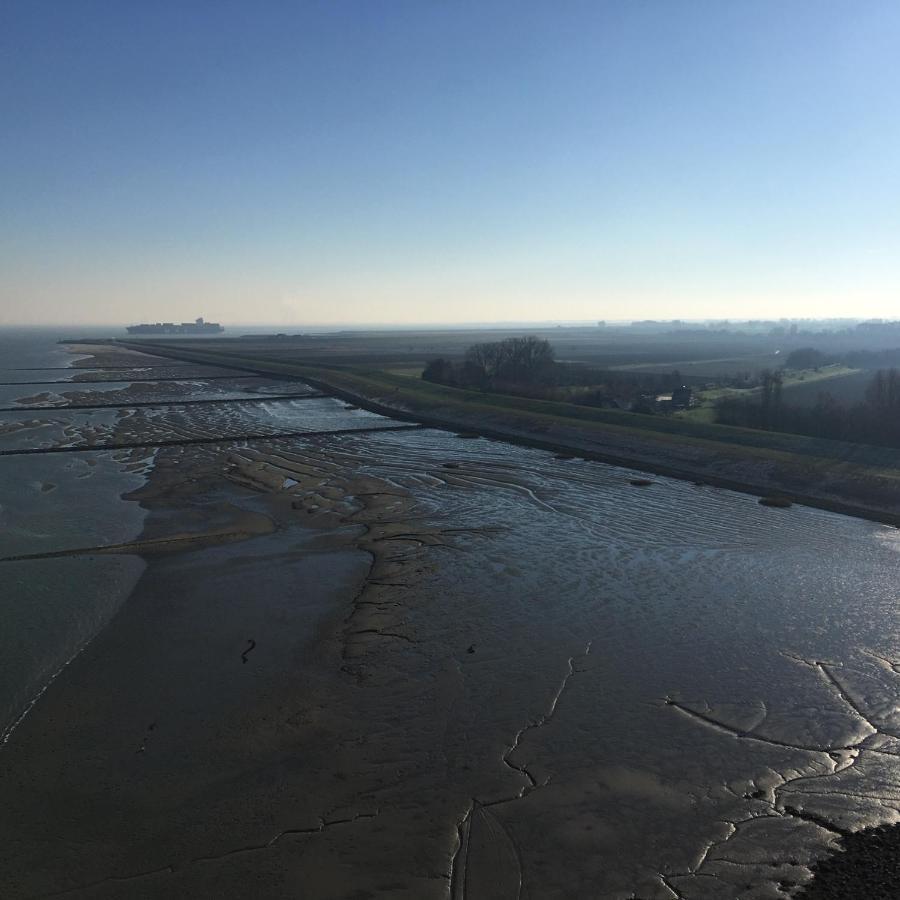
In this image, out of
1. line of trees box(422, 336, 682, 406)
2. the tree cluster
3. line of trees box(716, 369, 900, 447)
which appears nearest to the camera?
line of trees box(716, 369, 900, 447)

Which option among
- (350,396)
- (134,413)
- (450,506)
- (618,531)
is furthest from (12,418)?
(618,531)

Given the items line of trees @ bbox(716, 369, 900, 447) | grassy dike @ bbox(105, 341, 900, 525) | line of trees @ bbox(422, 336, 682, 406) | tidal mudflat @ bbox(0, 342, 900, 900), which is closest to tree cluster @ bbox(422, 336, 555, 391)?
line of trees @ bbox(422, 336, 682, 406)

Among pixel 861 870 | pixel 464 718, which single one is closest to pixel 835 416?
pixel 464 718

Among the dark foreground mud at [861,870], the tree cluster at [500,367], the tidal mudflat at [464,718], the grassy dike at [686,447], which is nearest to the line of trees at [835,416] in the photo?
the grassy dike at [686,447]

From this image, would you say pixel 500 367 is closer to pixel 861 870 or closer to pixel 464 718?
pixel 464 718

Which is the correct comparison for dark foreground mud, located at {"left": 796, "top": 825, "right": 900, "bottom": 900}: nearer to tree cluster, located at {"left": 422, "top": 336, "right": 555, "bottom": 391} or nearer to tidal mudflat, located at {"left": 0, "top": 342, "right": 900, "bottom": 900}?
tidal mudflat, located at {"left": 0, "top": 342, "right": 900, "bottom": 900}

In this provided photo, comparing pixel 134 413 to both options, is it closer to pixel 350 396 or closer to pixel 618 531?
pixel 350 396

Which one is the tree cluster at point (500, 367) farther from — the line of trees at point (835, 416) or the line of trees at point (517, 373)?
the line of trees at point (835, 416)
